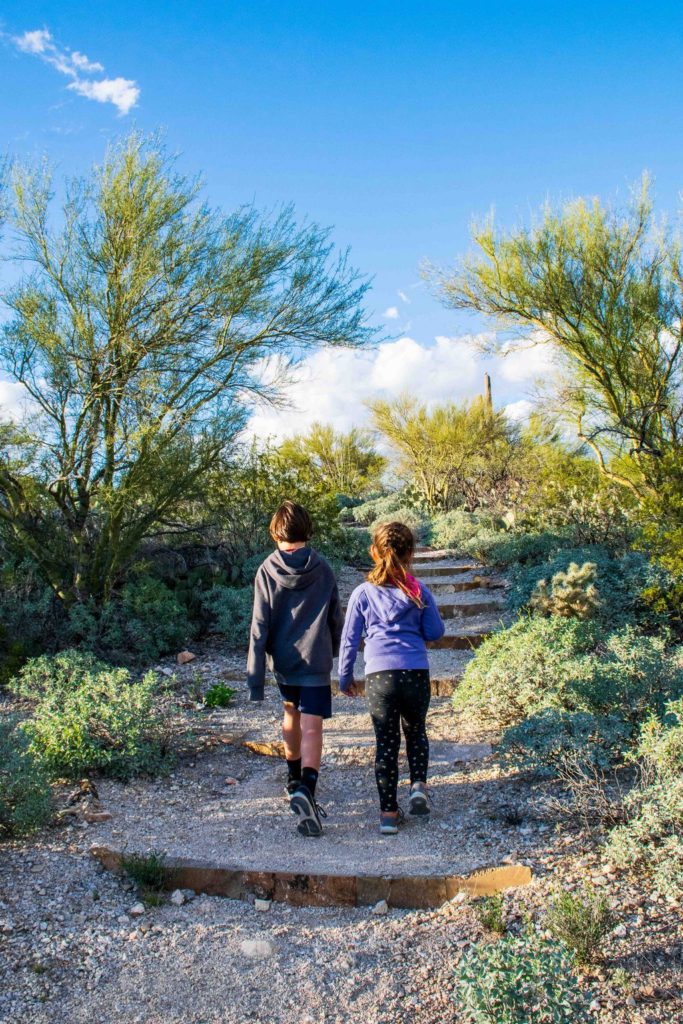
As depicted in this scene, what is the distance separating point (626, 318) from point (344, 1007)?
377 inches

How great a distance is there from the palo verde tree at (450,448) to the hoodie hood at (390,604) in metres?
14.2

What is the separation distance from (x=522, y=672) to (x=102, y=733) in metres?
2.70

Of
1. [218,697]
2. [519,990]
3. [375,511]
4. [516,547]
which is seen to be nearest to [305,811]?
[519,990]

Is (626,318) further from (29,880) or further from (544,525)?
(29,880)

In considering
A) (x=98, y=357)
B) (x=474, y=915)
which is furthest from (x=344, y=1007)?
(x=98, y=357)

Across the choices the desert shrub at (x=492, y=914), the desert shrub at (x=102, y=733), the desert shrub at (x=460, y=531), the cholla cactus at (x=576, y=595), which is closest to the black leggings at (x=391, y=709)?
the desert shrub at (x=492, y=914)

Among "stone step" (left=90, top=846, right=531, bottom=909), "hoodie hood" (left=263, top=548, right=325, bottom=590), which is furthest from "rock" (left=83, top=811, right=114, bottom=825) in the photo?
"hoodie hood" (left=263, top=548, right=325, bottom=590)

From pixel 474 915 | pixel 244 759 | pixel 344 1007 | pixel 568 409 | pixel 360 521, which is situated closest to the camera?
pixel 344 1007

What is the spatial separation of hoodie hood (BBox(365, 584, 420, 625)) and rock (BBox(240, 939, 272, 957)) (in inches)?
63.1

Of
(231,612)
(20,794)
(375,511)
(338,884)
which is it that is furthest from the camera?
(375,511)

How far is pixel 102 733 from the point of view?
15.8ft

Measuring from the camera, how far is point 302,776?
4.01 meters

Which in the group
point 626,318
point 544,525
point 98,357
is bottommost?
point 544,525

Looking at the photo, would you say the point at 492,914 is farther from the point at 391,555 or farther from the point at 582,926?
the point at 391,555
